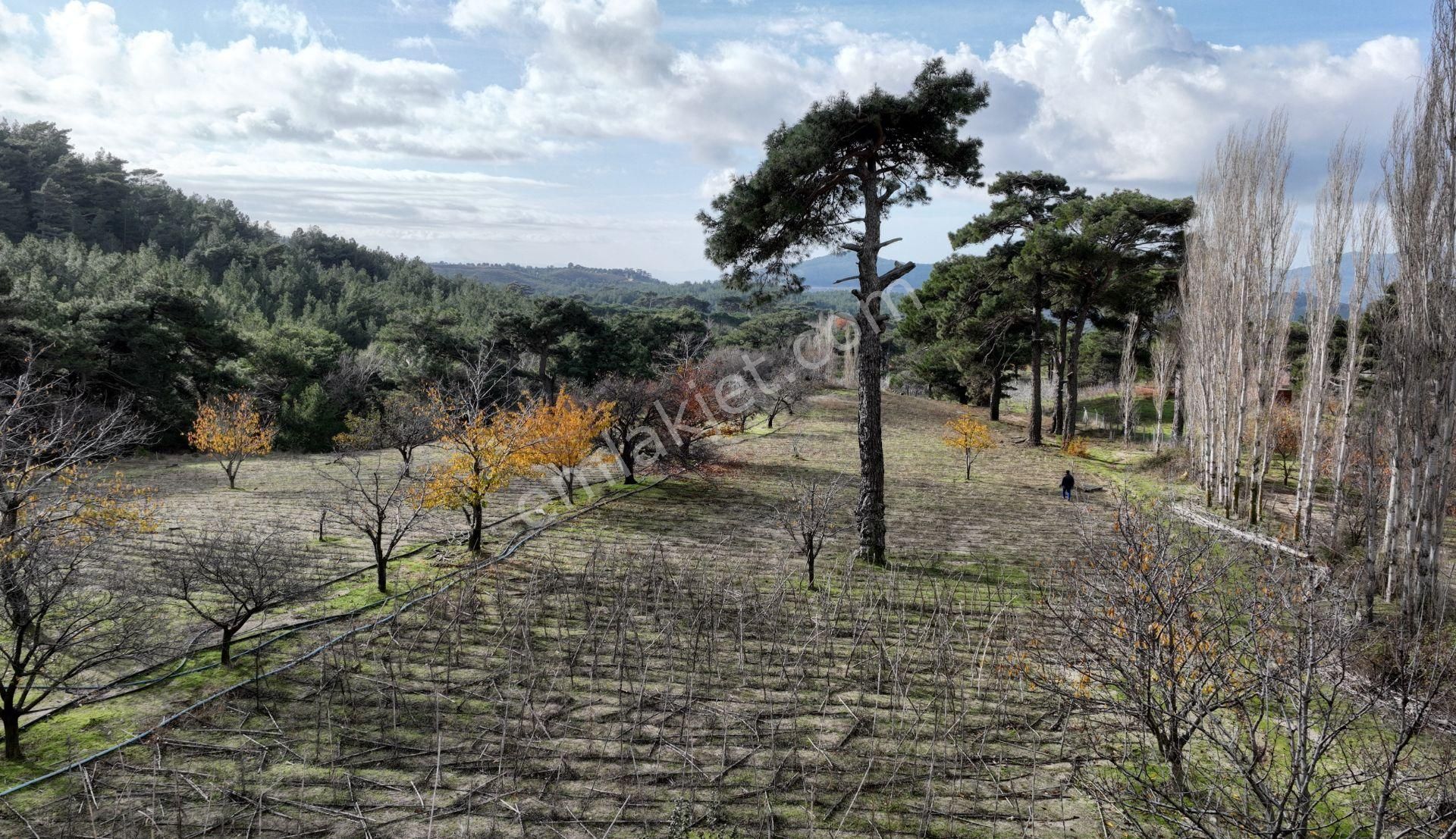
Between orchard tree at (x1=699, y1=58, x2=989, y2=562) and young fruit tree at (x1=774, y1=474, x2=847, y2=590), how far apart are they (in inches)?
36.0

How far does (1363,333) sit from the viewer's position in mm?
19719

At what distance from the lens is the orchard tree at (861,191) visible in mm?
9969

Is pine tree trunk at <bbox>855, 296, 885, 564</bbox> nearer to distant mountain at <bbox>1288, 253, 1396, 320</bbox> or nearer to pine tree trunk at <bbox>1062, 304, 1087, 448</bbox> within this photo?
distant mountain at <bbox>1288, 253, 1396, 320</bbox>

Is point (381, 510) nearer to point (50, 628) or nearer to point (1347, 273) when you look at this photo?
point (50, 628)

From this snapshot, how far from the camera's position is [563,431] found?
44.2ft

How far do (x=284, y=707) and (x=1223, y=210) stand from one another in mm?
18443

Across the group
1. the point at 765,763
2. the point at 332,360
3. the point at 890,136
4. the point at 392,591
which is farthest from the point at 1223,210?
the point at 332,360

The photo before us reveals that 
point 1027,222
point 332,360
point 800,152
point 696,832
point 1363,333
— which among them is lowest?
point 696,832

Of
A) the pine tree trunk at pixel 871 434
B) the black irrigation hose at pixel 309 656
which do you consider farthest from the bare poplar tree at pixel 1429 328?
the black irrigation hose at pixel 309 656

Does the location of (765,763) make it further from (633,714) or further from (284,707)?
(284,707)

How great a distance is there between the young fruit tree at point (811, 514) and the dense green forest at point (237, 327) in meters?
4.20

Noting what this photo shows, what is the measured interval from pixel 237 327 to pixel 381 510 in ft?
88.1

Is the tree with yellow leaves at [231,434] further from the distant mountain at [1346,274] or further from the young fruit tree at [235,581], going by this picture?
the distant mountain at [1346,274]

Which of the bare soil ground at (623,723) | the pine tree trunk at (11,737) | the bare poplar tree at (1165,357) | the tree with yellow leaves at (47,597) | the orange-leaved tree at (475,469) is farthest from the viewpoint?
the bare poplar tree at (1165,357)
